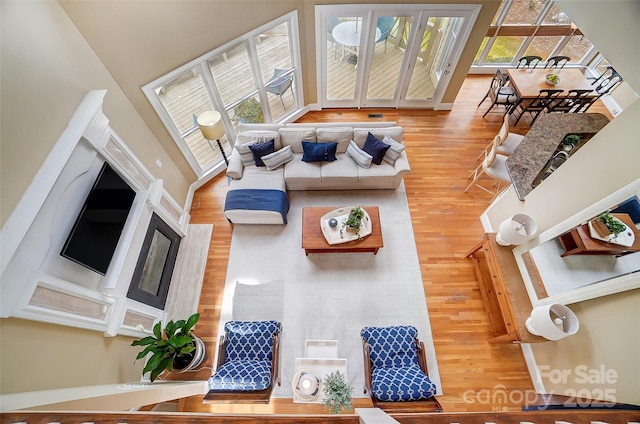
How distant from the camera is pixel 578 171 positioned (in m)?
2.75

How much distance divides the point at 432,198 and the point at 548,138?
5.67 feet

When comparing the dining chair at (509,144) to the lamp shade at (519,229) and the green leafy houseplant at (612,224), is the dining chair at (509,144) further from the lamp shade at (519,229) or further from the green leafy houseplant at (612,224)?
the green leafy houseplant at (612,224)

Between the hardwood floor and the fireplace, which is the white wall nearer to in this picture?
the hardwood floor

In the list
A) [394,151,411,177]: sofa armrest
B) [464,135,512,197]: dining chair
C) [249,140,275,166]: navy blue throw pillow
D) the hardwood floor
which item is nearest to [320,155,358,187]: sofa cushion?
[394,151,411,177]: sofa armrest

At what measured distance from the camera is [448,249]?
4.30m

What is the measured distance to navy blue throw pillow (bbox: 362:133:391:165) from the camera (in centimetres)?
448

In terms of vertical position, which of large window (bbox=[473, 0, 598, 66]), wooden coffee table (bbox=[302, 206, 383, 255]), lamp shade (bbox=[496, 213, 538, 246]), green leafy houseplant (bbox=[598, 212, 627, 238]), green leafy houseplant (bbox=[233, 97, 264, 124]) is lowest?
green leafy houseplant (bbox=[598, 212, 627, 238])

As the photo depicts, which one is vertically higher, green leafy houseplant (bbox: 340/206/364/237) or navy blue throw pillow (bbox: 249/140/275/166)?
navy blue throw pillow (bbox: 249/140/275/166)

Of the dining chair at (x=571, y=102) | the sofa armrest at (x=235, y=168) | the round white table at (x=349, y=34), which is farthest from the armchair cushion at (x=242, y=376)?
the dining chair at (x=571, y=102)

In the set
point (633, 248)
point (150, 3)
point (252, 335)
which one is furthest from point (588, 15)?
point (252, 335)

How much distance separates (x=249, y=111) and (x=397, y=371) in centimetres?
461

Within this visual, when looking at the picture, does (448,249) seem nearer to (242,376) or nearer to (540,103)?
(242,376)

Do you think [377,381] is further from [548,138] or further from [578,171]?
[548,138]

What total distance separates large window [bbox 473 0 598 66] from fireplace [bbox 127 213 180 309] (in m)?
7.44
